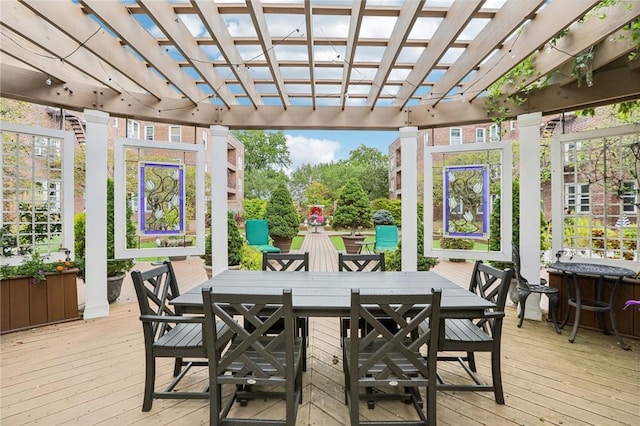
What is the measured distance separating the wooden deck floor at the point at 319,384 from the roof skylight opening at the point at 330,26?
9.87 ft

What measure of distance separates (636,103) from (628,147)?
0.58m

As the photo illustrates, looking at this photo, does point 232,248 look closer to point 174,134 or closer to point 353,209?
point 353,209

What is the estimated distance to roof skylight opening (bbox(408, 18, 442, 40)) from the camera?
2.65 metres

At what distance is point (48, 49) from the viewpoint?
2.61m

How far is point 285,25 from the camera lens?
2.67 meters

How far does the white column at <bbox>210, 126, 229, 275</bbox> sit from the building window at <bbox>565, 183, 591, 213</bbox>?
4535 mm

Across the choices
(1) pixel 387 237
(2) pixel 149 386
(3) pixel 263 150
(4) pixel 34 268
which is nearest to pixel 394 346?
(2) pixel 149 386

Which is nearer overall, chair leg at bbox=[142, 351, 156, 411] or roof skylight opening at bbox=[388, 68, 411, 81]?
chair leg at bbox=[142, 351, 156, 411]

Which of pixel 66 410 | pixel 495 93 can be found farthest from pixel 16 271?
pixel 495 93

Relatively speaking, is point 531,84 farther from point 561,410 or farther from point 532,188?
point 561,410

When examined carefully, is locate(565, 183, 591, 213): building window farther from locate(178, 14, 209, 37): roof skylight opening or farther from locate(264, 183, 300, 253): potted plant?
locate(264, 183, 300, 253): potted plant

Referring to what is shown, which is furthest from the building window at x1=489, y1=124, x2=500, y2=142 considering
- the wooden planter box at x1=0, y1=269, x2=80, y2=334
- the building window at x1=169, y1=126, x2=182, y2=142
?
the building window at x1=169, y1=126, x2=182, y2=142

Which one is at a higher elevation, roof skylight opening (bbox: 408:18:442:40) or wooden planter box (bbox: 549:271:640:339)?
roof skylight opening (bbox: 408:18:442:40)

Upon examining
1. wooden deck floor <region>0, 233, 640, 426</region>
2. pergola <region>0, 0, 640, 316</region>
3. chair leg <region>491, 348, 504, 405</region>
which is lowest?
wooden deck floor <region>0, 233, 640, 426</region>
